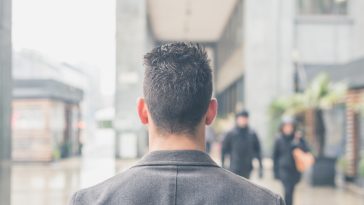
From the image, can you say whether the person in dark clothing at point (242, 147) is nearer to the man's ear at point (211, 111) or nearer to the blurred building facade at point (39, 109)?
the man's ear at point (211, 111)

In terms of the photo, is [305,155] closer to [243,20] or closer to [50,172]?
[50,172]

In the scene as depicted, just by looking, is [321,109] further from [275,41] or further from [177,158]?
[177,158]

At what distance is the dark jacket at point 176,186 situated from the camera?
1.41 metres

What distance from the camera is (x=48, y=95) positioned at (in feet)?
81.5

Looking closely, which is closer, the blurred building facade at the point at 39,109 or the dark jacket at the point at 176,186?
the dark jacket at the point at 176,186

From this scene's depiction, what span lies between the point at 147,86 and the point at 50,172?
759 inches

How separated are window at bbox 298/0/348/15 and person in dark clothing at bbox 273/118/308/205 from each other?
600 inches

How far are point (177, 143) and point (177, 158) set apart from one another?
0.06 m

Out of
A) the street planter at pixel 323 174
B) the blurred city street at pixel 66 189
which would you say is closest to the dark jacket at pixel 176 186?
the blurred city street at pixel 66 189

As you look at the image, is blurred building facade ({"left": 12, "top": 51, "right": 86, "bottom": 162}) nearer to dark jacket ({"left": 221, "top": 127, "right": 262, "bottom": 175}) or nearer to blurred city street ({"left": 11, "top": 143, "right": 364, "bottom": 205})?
blurred city street ({"left": 11, "top": 143, "right": 364, "bottom": 205})

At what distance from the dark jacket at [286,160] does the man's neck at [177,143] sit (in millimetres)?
7042

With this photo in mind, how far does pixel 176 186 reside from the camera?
4.60ft

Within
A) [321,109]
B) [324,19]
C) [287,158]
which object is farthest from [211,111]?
[324,19]

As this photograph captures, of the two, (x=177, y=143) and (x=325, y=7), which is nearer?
(x=177, y=143)
